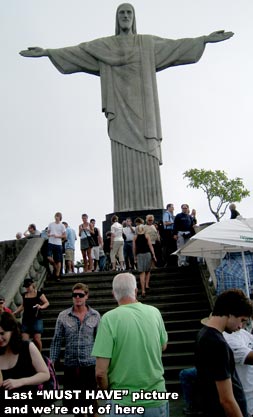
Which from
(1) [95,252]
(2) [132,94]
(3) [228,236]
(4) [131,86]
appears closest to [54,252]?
(1) [95,252]

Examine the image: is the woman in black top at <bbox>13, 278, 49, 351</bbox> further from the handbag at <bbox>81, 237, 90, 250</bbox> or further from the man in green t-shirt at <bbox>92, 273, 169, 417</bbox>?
the handbag at <bbox>81, 237, 90, 250</bbox>

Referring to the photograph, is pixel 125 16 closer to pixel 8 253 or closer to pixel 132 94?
pixel 132 94

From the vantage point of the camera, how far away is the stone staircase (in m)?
7.18

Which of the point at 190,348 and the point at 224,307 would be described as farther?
the point at 190,348

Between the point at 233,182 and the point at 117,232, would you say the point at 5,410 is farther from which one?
the point at 233,182

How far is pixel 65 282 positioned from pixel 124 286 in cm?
722

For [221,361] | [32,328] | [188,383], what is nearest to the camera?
[221,361]

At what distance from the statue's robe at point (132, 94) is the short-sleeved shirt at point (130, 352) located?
1166 centimetres

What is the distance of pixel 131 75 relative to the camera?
51.7ft

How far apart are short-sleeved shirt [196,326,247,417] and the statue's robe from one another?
12.1 metres

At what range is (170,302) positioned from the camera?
9070 mm

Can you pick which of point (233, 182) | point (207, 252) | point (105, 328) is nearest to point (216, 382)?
point (105, 328)

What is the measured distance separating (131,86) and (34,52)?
10.7ft

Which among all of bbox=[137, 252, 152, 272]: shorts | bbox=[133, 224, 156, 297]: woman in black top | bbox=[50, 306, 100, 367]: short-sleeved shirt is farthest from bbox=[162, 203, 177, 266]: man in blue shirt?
bbox=[50, 306, 100, 367]: short-sleeved shirt
